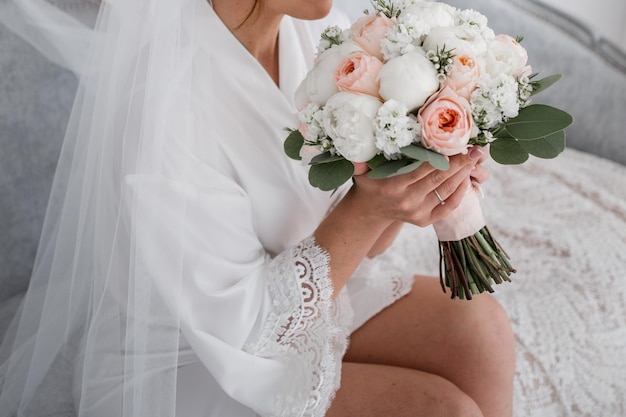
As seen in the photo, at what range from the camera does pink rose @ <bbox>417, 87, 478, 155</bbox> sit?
889mm

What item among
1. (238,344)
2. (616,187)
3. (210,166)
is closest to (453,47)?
(210,166)

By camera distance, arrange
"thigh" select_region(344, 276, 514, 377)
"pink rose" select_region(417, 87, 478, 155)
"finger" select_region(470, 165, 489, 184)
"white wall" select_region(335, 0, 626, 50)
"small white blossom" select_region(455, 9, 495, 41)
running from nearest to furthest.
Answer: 1. "pink rose" select_region(417, 87, 478, 155)
2. "small white blossom" select_region(455, 9, 495, 41)
3. "finger" select_region(470, 165, 489, 184)
4. "thigh" select_region(344, 276, 514, 377)
5. "white wall" select_region(335, 0, 626, 50)

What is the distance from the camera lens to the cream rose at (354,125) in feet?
2.99

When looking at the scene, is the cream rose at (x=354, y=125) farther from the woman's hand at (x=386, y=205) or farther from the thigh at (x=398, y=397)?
the thigh at (x=398, y=397)

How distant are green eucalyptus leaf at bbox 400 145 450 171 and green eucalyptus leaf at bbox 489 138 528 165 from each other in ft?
0.54

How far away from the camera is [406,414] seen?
1123mm

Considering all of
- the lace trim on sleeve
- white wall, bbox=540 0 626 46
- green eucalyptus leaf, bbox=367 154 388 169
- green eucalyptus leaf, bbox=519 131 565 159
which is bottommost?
white wall, bbox=540 0 626 46

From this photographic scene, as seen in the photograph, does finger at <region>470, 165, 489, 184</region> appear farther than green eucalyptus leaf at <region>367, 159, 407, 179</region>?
Yes

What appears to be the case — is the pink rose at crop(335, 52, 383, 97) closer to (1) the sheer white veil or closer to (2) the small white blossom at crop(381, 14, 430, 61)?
(2) the small white blossom at crop(381, 14, 430, 61)

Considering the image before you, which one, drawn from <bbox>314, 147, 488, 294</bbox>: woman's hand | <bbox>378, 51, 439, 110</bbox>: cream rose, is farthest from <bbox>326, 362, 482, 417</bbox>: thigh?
<bbox>378, 51, 439, 110</bbox>: cream rose

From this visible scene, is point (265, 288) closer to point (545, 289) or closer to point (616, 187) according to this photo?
point (545, 289)

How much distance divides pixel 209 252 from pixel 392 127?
378mm

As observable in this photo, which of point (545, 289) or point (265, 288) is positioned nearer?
point (265, 288)

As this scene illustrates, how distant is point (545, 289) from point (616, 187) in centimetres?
57
